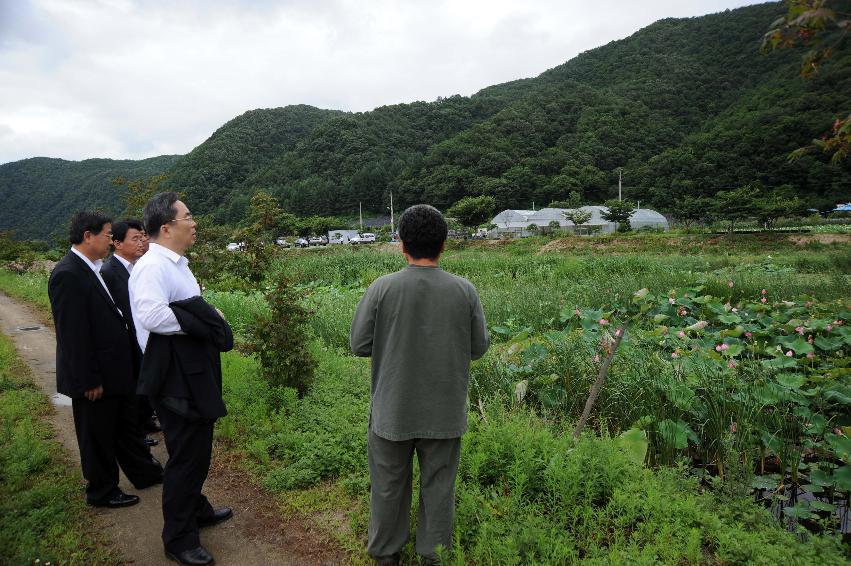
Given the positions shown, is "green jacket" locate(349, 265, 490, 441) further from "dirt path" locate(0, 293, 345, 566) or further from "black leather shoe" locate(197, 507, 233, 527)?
"black leather shoe" locate(197, 507, 233, 527)

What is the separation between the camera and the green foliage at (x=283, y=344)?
15.8ft

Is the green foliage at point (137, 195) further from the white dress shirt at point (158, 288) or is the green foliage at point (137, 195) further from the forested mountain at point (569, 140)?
the forested mountain at point (569, 140)

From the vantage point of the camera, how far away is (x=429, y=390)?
7.36 feet

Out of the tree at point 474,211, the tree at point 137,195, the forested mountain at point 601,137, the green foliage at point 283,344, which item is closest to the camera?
the green foliage at point 283,344

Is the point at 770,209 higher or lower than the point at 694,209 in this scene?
lower

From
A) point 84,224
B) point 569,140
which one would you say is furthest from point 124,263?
point 569,140

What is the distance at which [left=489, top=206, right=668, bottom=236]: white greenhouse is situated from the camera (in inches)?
1822

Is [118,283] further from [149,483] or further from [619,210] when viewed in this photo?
[619,210]

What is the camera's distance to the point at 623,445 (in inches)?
134

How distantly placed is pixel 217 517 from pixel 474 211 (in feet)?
156

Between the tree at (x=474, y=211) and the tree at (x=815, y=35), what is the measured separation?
4700 centimetres

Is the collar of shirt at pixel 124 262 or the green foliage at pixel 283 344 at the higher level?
the collar of shirt at pixel 124 262

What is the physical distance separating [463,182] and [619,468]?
233 ft

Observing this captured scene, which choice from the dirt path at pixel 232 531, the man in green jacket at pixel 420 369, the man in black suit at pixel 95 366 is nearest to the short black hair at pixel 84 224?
the man in black suit at pixel 95 366
